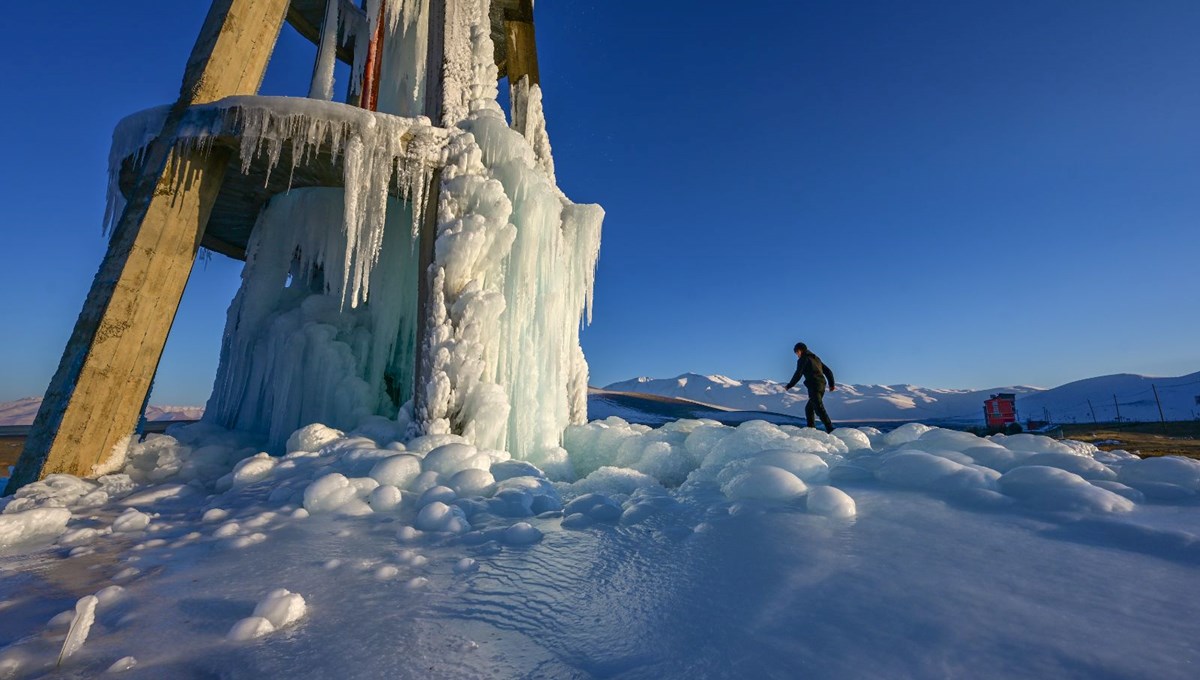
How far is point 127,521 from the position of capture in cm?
319

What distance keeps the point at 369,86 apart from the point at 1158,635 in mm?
10964

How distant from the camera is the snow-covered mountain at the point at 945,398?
49.3 meters

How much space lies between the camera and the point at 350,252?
5.63m

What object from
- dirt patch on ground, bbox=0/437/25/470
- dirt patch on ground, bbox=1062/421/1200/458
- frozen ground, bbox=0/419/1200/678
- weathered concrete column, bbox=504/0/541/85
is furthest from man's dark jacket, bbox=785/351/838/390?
dirt patch on ground, bbox=0/437/25/470

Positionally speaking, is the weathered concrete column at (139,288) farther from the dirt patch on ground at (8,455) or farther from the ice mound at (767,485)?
the ice mound at (767,485)

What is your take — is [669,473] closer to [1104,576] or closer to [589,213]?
[1104,576]

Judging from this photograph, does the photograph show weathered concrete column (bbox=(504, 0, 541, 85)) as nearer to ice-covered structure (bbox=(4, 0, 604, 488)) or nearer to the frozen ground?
ice-covered structure (bbox=(4, 0, 604, 488))

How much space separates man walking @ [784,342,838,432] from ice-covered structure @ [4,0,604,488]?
3777mm

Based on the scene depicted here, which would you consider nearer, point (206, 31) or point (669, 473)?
point (669, 473)

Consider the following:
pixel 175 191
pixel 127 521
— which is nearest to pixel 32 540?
pixel 127 521

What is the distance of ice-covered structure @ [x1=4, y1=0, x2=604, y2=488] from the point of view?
5.14m

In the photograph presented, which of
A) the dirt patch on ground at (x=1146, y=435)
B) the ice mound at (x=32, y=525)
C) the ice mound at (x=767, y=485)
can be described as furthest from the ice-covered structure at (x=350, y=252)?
the dirt patch on ground at (x=1146, y=435)

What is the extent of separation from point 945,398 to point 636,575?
113863mm

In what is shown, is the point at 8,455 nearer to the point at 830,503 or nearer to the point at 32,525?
the point at 32,525
